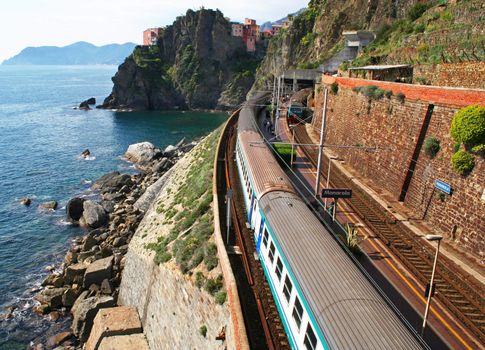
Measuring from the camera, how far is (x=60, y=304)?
2667cm

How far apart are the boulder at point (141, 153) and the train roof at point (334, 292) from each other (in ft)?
161

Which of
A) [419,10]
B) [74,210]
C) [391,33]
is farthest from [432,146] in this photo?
[391,33]

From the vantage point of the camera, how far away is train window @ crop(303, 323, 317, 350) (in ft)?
32.7

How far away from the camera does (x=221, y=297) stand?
1449 cm

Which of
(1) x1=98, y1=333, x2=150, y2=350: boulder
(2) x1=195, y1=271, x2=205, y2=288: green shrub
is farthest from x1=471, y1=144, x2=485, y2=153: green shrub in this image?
(1) x1=98, y1=333, x2=150, y2=350: boulder

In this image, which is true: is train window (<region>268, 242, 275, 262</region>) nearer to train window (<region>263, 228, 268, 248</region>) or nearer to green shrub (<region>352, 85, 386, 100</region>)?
train window (<region>263, 228, 268, 248</region>)

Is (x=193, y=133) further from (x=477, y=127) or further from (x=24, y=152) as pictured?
(x=477, y=127)

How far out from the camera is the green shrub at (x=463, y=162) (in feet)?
57.7

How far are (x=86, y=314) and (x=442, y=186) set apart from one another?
21.0 metres

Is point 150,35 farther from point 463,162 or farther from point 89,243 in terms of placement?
point 463,162

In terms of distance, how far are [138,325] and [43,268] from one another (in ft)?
49.8

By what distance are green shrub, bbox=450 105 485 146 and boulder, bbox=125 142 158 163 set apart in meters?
48.7

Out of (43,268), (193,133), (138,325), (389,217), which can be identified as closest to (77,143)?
(193,133)

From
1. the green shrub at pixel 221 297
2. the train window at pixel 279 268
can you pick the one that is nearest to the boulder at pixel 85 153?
the green shrub at pixel 221 297
